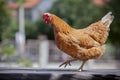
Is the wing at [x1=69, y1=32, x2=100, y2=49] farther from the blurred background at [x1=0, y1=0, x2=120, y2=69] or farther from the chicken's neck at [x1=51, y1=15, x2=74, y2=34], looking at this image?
the blurred background at [x1=0, y1=0, x2=120, y2=69]

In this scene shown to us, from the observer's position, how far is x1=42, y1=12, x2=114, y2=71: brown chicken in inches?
76.1

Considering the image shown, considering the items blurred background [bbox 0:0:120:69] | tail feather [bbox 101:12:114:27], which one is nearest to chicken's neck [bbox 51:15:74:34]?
tail feather [bbox 101:12:114:27]

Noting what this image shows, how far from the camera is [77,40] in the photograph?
1947 millimetres

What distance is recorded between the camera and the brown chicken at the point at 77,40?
6.34ft

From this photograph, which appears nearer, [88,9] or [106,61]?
[106,61]

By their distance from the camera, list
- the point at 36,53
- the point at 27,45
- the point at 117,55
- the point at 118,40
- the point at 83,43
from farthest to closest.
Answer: the point at 117,55 < the point at 27,45 < the point at 36,53 < the point at 118,40 < the point at 83,43

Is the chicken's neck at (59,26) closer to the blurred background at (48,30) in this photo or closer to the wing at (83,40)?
the wing at (83,40)

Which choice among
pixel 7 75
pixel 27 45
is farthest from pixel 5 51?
pixel 27 45

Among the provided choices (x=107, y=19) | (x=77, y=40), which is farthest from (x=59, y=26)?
(x=107, y=19)

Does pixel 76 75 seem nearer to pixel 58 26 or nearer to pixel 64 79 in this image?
pixel 64 79

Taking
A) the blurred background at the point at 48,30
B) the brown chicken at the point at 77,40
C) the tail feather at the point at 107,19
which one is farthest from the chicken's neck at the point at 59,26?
the blurred background at the point at 48,30

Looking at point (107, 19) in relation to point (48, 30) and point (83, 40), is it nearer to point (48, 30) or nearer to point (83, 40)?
point (83, 40)

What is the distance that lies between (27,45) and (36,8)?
28.0 feet

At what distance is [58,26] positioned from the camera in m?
1.97
